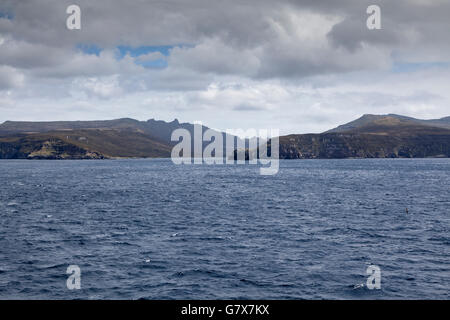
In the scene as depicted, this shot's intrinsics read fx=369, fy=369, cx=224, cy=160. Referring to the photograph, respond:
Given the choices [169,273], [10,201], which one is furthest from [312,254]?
[10,201]

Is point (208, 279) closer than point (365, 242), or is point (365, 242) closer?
Result: point (208, 279)

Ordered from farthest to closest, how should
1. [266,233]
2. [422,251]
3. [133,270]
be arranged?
[266,233]
[422,251]
[133,270]

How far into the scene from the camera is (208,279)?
144ft

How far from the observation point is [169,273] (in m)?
45.8

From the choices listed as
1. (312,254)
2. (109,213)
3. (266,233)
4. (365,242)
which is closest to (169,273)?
(312,254)

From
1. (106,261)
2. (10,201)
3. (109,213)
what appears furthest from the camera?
(10,201)

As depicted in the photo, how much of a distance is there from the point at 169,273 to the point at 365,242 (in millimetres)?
32932

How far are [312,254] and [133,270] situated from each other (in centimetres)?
2495
